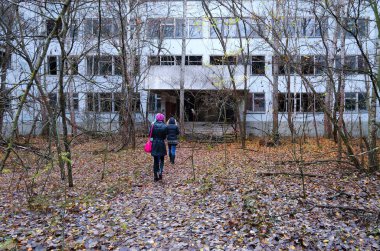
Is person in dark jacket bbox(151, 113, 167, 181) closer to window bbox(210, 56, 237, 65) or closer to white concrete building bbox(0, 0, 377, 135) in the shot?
window bbox(210, 56, 237, 65)

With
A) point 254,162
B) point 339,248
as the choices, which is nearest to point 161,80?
point 254,162

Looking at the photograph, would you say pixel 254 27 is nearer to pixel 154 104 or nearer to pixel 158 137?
pixel 158 137

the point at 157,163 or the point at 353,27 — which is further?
the point at 157,163

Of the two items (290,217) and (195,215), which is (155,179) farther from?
(290,217)

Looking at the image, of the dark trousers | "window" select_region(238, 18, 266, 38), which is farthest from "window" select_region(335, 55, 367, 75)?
the dark trousers

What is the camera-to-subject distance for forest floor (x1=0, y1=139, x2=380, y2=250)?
223 inches

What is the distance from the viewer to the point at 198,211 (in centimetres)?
737

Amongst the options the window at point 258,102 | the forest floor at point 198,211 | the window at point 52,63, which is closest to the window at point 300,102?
the window at point 258,102

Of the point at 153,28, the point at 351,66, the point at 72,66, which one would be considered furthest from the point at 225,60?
the point at 72,66

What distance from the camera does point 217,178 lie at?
35.3 feet

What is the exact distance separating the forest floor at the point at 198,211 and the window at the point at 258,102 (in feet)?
54.7

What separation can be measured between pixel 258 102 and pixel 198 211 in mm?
22321

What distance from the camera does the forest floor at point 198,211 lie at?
223 inches

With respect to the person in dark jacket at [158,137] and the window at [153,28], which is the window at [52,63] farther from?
the window at [153,28]
